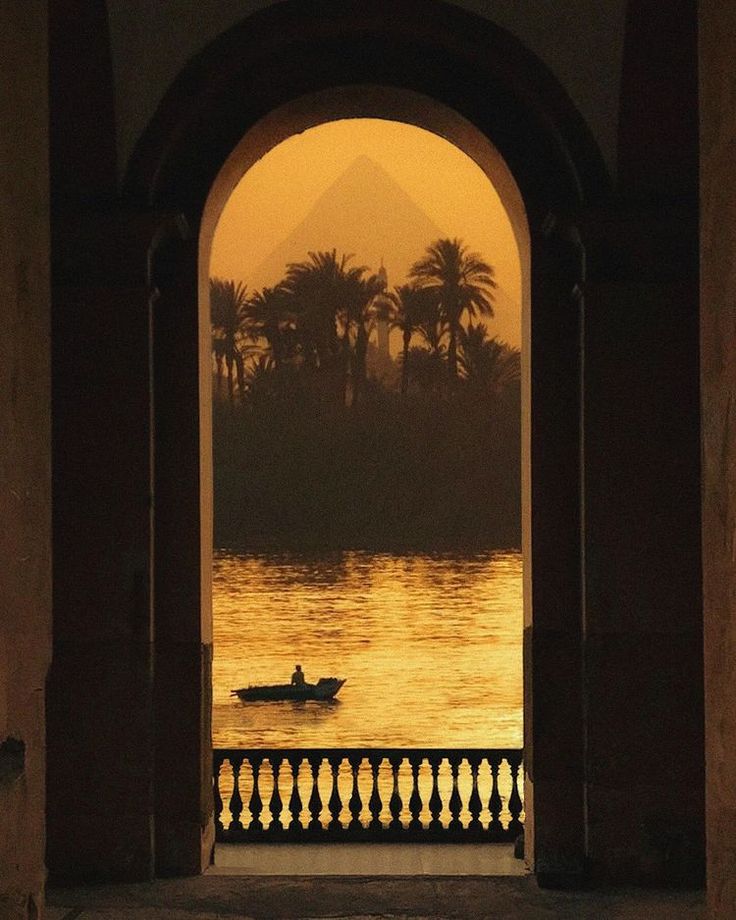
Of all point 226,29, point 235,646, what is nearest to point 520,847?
point 226,29

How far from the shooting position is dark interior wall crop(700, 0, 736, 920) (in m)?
4.10

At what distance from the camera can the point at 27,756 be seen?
4.27 meters

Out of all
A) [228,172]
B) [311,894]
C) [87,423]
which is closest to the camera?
[311,894]

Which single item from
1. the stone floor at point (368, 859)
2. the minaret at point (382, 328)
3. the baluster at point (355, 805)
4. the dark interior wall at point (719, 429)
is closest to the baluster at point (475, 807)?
the stone floor at point (368, 859)

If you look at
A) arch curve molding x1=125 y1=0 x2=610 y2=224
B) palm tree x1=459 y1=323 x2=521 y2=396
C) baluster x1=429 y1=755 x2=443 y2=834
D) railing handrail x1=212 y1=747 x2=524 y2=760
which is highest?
palm tree x1=459 y1=323 x2=521 y2=396

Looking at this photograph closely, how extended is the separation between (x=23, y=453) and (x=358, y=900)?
4068mm

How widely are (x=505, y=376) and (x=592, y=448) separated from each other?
38.2 m

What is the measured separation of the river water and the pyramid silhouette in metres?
9.79

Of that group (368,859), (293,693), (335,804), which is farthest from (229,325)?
(368,859)

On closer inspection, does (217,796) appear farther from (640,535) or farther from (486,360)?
(486,360)

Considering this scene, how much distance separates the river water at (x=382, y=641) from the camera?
150 ft

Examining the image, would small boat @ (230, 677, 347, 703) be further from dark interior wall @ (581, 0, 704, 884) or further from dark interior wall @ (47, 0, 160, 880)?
dark interior wall @ (581, 0, 704, 884)

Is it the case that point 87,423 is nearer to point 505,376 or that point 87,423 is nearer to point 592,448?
point 592,448

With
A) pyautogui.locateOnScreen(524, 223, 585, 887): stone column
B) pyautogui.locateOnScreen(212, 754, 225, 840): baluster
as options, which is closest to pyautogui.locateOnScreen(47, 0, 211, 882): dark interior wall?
pyautogui.locateOnScreen(212, 754, 225, 840): baluster
